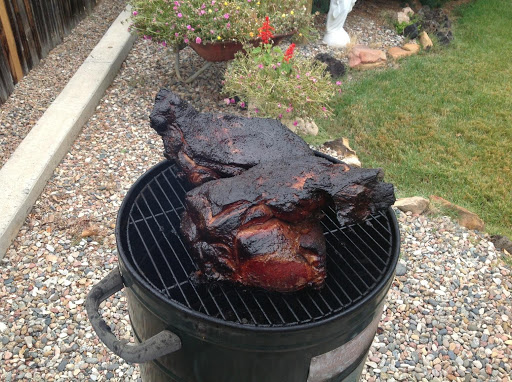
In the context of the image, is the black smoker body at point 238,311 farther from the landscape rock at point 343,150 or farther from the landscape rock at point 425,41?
the landscape rock at point 425,41

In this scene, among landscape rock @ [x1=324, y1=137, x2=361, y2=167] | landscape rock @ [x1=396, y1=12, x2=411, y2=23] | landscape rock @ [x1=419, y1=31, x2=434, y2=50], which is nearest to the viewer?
landscape rock @ [x1=324, y1=137, x2=361, y2=167]

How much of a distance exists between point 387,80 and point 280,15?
86.7 inches

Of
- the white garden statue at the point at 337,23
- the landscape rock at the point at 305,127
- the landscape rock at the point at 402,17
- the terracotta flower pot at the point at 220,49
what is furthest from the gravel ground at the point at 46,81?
the landscape rock at the point at 402,17

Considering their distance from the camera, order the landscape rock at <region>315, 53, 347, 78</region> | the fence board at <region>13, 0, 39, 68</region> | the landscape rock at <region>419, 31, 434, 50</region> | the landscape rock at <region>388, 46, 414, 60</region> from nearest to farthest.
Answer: the fence board at <region>13, 0, 39, 68</region>, the landscape rock at <region>315, 53, 347, 78</region>, the landscape rock at <region>388, 46, 414, 60</region>, the landscape rock at <region>419, 31, 434, 50</region>

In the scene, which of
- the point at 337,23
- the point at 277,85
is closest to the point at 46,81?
the point at 277,85

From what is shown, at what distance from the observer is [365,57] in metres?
7.57

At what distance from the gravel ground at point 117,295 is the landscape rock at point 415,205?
0.09 metres

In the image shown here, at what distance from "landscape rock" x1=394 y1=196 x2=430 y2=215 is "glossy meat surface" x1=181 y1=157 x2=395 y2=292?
2.81m

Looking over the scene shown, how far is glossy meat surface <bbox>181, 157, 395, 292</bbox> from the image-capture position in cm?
188

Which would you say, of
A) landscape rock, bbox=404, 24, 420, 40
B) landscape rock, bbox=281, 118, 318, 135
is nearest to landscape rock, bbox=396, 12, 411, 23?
landscape rock, bbox=404, 24, 420, 40

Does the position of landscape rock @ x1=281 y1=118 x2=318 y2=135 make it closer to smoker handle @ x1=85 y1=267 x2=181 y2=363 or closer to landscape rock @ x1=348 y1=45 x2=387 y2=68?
landscape rock @ x1=348 y1=45 x2=387 y2=68

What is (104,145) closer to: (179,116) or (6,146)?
(6,146)

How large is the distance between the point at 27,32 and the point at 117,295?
436 centimetres

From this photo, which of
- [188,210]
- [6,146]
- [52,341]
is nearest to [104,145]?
[6,146]
